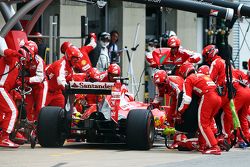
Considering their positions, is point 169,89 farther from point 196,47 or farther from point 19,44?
point 196,47

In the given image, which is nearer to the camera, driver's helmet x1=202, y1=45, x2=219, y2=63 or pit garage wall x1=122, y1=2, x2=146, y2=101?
driver's helmet x1=202, y1=45, x2=219, y2=63

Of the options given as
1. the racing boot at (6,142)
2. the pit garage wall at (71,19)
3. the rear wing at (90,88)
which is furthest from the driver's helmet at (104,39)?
the racing boot at (6,142)

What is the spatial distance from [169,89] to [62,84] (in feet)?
6.98

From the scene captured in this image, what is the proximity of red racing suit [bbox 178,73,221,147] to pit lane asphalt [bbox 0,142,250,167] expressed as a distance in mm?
390

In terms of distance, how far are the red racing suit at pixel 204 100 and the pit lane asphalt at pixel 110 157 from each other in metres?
0.39

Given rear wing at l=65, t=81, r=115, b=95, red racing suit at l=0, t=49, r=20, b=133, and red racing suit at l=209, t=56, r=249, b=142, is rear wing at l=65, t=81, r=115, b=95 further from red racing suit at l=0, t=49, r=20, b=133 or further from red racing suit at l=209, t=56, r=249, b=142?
red racing suit at l=209, t=56, r=249, b=142

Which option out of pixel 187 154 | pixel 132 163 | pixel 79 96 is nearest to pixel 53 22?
pixel 79 96

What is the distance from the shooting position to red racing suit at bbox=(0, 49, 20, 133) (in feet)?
69.6

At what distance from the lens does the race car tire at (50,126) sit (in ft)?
68.4

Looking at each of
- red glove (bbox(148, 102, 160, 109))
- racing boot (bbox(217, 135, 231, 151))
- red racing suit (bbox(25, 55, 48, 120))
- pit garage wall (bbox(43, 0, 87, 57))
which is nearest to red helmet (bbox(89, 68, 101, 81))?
red racing suit (bbox(25, 55, 48, 120))

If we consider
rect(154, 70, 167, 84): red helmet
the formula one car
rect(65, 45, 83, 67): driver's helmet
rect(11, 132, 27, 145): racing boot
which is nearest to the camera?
the formula one car

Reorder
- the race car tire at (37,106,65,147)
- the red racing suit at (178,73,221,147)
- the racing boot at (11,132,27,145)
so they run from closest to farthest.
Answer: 1. the red racing suit at (178,73,221,147)
2. the race car tire at (37,106,65,147)
3. the racing boot at (11,132,27,145)

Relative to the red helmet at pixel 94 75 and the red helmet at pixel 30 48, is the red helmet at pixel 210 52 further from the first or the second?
the red helmet at pixel 30 48

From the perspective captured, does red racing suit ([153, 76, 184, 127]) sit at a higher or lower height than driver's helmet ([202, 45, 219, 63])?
lower
